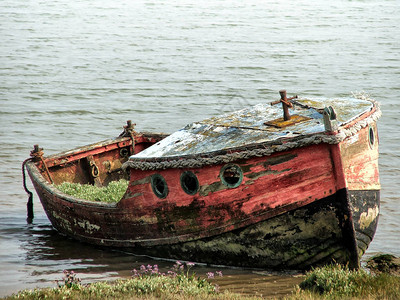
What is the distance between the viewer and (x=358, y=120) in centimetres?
862

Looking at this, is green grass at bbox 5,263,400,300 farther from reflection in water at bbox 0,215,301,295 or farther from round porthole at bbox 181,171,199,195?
round porthole at bbox 181,171,199,195

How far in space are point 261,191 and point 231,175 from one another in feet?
1.69

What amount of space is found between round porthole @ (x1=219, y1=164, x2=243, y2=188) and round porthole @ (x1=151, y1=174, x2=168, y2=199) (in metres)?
0.95

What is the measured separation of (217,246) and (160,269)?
0.97 m

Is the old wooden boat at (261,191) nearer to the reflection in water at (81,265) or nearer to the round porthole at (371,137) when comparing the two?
the round porthole at (371,137)

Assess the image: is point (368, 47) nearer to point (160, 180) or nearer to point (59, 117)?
point (59, 117)

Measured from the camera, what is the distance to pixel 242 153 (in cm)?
806

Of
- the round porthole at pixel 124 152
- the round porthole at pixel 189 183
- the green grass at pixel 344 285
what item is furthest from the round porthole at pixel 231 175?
the round porthole at pixel 124 152

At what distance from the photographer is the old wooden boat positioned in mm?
8055

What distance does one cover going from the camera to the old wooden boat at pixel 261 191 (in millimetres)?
8055

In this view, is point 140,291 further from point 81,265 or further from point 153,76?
point 153,76

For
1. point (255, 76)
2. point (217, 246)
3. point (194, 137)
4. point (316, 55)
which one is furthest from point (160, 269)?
point (316, 55)

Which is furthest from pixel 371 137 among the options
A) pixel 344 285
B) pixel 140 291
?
pixel 140 291

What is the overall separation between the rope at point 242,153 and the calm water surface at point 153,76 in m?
1.64
